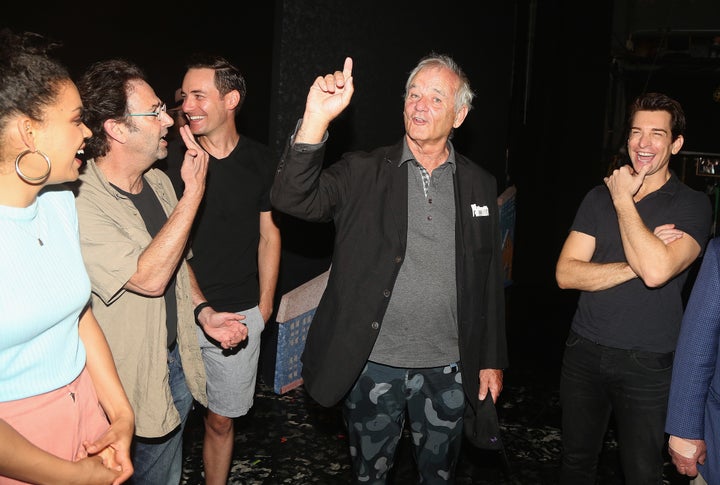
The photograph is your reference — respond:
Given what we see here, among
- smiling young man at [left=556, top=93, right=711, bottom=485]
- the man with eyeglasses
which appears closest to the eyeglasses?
the man with eyeglasses

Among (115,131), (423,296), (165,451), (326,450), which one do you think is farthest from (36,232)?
(326,450)

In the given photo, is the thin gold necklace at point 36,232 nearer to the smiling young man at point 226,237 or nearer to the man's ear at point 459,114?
the smiling young man at point 226,237

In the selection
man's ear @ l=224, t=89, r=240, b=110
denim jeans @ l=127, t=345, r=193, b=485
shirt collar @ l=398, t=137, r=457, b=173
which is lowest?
denim jeans @ l=127, t=345, r=193, b=485

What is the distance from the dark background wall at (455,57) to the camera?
3.84 meters

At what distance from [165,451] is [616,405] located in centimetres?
177

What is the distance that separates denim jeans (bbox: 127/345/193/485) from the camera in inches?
98.0

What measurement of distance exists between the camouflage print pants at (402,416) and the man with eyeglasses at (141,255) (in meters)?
0.59

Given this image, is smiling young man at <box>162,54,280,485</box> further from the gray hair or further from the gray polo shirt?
the gray hair

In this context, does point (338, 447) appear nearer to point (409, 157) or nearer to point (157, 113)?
point (409, 157)

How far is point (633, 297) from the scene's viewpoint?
2785mm

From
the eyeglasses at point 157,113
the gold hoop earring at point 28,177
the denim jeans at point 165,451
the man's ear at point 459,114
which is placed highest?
the man's ear at point 459,114

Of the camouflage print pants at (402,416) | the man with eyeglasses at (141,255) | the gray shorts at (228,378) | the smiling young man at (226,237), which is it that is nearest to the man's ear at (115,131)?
the man with eyeglasses at (141,255)

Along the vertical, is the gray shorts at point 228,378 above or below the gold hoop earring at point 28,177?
below

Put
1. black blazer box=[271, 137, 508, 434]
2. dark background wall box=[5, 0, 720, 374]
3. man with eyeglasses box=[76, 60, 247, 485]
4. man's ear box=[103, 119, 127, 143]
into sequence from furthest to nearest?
dark background wall box=[5, 0, 720, 374], black blazer box=[271, 137, 508, 434], man's ear box=[103, 119, 127, 143], man with eyeglasses box=[76, 60, 247, 485]
